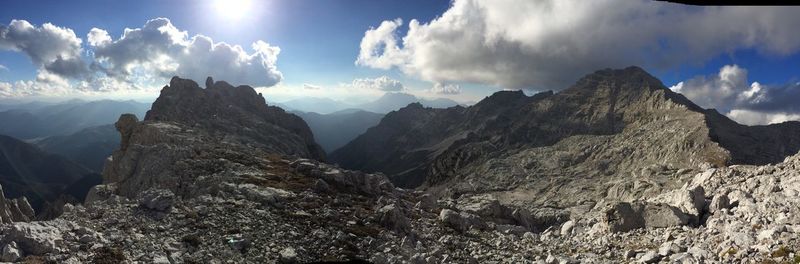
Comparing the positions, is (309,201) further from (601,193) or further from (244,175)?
(601,193)

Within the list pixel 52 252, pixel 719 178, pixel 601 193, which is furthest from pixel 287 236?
pixel 601 193

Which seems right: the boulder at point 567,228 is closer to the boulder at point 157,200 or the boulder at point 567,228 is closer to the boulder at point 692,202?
the boulder at point 692,202

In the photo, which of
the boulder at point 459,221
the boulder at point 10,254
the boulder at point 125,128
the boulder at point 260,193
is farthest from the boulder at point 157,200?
the boulder at point 125,128

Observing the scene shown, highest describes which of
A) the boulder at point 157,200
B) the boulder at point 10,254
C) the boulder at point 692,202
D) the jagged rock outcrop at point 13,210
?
the boulder at point 692,202

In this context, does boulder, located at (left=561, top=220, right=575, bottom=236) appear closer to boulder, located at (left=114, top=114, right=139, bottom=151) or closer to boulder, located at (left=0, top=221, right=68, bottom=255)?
boulder, located at (left=0, top=221, right=68, bottom=255)

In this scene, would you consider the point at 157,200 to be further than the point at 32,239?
Yes

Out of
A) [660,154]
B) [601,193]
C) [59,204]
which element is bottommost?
[59,204]

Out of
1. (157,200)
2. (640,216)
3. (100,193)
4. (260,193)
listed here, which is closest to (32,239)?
(157,200)

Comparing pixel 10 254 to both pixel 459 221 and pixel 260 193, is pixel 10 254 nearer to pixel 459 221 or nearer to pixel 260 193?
pixel 260 193
